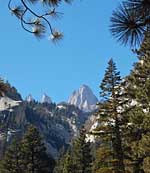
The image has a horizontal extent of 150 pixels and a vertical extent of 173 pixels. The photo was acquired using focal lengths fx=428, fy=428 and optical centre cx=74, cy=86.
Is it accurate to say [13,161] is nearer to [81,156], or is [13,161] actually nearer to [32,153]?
[32,153]

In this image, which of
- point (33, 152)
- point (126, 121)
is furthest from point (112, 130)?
point (33, 152)

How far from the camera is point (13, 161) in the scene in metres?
52.8

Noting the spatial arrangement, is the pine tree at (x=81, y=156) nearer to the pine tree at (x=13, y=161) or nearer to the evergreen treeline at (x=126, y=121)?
the pine tree at (x=13, y=161)

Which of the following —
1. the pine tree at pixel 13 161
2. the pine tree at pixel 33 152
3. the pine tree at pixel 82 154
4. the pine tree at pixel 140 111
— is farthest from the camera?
the pine tree at pixel 82 154

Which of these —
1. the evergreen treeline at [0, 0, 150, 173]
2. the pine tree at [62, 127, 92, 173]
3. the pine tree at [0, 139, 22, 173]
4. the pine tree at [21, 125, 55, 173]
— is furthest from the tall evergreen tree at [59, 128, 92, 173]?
the evergreen treeline at [0, 0, 150, 173]

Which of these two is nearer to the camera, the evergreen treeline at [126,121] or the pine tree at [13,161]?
the evergreen treeline at [126,121]

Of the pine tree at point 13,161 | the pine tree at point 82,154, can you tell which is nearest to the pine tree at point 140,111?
the pine tree at point 82,154

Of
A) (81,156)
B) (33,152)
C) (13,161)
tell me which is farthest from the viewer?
(81,156)

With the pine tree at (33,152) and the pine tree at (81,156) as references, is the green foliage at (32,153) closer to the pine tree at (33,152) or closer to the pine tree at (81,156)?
the pine tree at (33,152)

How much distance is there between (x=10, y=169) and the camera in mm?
52438

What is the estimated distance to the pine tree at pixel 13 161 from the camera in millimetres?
52156

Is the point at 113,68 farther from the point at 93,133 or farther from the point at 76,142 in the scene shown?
the point at 76,142

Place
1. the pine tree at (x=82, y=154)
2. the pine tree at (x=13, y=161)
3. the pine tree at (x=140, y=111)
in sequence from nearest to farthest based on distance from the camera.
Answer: the pine tree at (x=140, y=111)
the pine tree at (x=13, y=161)
the pine tree at (x=82, y=154)

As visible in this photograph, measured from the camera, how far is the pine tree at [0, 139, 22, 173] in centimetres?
5216
